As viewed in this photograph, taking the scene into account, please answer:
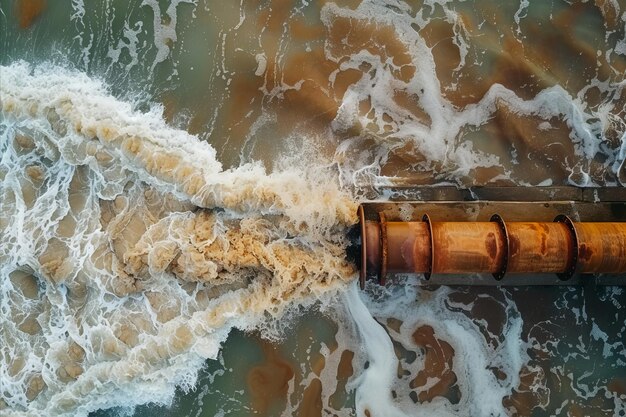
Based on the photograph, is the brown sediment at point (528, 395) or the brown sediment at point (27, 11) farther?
the brown sediment at point (27, 11)

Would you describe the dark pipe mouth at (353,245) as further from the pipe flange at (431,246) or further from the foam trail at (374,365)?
the pipe flange at (431,246)

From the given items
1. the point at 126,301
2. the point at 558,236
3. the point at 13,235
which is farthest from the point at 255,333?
the point at 558,236

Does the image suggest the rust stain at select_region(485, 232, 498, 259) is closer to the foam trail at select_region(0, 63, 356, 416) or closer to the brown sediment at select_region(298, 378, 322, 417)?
the foam trail at select_region(0, 63, 356, 416)

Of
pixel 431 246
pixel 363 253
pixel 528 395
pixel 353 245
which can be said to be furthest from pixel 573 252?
pixel 353 245

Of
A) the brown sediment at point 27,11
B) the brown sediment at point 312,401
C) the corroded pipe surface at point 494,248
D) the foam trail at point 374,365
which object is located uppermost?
the brown sediment at point 27,11

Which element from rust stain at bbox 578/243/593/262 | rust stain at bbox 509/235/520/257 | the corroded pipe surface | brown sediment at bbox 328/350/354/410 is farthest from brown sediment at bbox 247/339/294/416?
rust stain at bbox 578/243/593/262

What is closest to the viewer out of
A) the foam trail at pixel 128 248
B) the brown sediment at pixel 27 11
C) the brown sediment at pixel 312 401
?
the foam trail at pixel 128 248

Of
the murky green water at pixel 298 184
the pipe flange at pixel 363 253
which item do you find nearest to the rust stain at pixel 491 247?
the murky green water at pixel 298 184

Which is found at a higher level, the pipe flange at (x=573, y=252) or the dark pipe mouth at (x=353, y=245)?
the pipe flange at (x=573, y=252)
